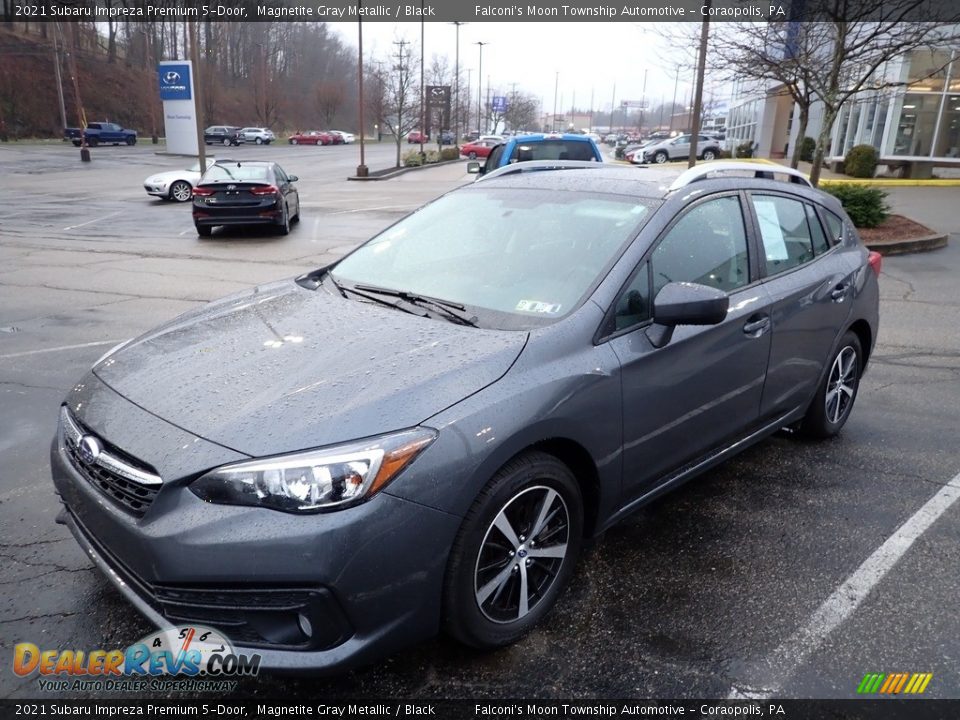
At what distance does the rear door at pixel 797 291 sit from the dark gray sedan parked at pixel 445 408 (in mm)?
20

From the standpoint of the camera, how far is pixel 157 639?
2.51 m

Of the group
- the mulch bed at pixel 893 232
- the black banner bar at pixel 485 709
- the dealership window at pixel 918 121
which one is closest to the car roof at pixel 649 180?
the black banner bar at pixel 485 709

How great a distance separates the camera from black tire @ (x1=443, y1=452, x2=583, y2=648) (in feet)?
7.89

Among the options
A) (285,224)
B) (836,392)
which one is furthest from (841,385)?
(285,224)

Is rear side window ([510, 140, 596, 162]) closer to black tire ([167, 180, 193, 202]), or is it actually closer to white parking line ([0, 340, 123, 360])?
white parking line ([0, 340, 123, 360])

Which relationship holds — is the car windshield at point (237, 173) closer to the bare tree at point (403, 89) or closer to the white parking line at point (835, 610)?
the white parking line at point (835, 610)

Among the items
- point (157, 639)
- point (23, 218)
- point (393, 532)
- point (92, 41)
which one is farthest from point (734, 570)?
point (92, 41)

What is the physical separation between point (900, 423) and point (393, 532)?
164 inches

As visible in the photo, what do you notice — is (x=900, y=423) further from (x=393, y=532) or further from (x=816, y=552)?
(x=393, y=532)

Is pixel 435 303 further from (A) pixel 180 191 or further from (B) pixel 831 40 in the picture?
(A) pixel 180 191

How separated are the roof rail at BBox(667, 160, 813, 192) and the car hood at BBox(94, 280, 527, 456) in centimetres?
138

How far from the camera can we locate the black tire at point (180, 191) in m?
21.3

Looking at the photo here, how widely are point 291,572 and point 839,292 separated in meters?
3.52

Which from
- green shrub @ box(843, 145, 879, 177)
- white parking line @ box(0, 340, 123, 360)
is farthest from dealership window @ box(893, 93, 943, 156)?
white parking line @ box(0, 340, 123, 360)
